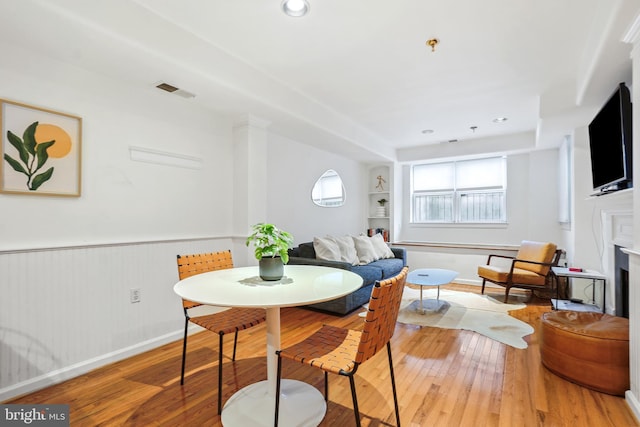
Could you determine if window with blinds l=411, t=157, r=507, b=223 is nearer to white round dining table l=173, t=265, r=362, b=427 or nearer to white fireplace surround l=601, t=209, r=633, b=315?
white fireplace surround l=601, t=209, r=633, b=315

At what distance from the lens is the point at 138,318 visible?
104 inches

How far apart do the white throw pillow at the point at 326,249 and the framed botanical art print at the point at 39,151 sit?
2.54m

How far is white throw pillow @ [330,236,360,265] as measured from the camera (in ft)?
13.7

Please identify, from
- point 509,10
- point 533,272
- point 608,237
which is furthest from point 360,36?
point 533,272

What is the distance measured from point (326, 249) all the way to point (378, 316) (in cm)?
257

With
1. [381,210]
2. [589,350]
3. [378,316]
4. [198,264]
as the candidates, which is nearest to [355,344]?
[378,316]

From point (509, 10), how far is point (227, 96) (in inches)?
90.2

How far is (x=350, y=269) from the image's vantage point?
3674 mm

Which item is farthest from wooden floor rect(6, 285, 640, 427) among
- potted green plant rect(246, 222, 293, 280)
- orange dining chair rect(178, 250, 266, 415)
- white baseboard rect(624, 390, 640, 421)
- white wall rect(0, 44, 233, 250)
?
white wall rect(0, 44, 233, 250)

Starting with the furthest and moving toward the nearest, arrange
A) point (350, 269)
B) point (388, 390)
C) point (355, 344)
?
point (350, 269), point (388, 390), point (355, 344)

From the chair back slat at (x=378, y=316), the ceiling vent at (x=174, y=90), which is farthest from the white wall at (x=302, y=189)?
the chair back slat at (x=378, y=316)

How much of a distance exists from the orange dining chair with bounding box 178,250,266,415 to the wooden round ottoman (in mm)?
2131

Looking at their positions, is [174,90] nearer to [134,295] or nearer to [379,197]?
[134,295]

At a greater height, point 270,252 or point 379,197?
point 379,197
